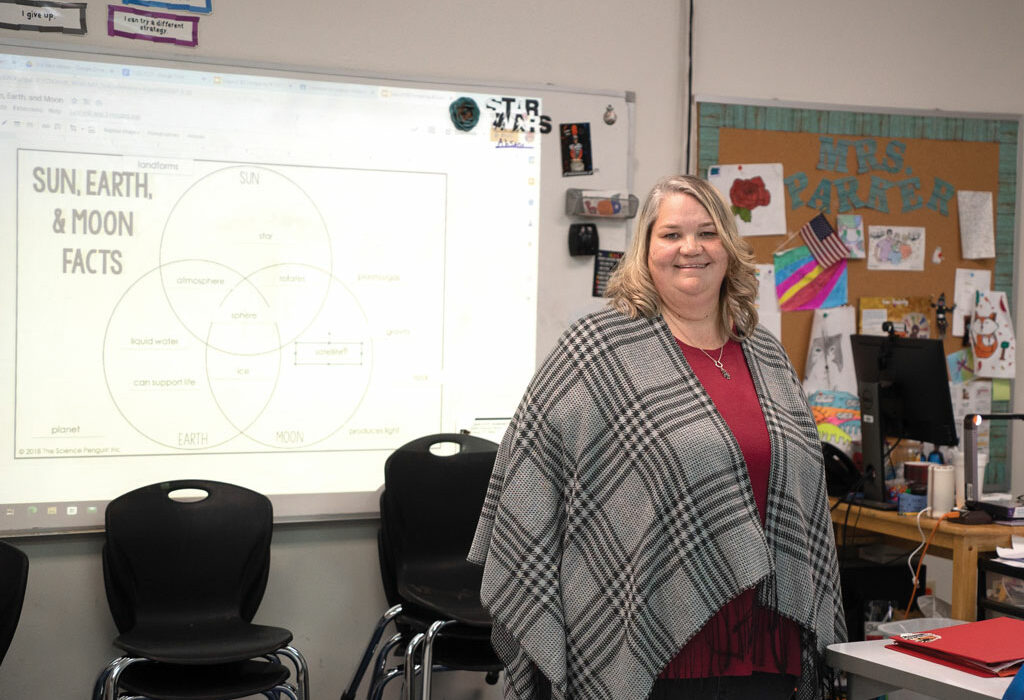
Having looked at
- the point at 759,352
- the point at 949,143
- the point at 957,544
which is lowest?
the point at 957,544

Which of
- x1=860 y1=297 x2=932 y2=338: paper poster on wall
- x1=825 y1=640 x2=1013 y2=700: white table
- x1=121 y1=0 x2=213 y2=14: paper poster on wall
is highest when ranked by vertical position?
x1=121 y1=0 x2=213 y2=14: paper poster on wall

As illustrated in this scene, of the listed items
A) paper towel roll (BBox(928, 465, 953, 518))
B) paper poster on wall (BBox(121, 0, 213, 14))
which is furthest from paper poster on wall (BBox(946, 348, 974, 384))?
paper poster on wall (BBox(121, 0, 213, 14))

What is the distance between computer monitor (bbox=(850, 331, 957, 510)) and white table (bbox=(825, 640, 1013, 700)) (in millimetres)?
1288

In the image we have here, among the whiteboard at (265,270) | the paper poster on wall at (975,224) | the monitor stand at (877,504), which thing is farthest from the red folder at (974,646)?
the paper poster on wall at (975,224)

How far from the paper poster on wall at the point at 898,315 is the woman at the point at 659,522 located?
1881 mm

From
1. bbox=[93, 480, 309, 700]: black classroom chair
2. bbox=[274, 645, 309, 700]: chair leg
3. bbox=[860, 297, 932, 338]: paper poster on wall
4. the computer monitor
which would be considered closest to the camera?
bbox=[93, 480, 309, 700]: black classroom chair

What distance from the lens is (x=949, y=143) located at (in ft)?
12.3

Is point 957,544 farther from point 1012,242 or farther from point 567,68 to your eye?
point 567,68

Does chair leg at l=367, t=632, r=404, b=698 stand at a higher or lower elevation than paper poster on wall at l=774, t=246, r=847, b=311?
lower

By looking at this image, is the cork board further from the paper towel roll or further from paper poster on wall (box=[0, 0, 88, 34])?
paper poster on wall (box=[0, 0, 88, 34])

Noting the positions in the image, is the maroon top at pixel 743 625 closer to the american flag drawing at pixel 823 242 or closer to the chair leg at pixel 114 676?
the chair leg at pixel 114 676

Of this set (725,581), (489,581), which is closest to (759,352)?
(725,581)

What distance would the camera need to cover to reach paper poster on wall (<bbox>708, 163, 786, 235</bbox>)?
11.5ft

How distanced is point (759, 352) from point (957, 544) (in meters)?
1.16
